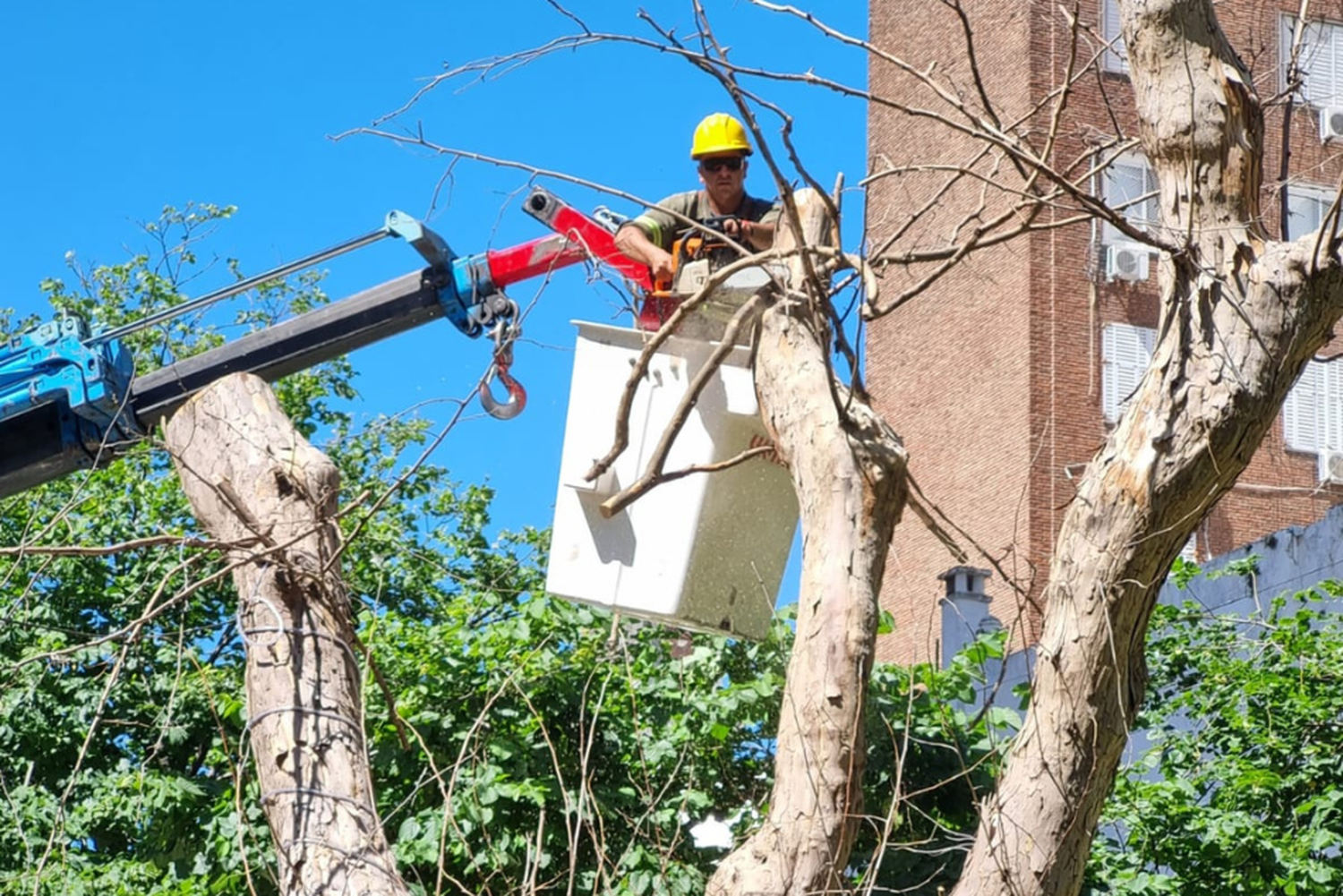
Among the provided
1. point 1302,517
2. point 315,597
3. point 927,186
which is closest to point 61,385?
point 315,597

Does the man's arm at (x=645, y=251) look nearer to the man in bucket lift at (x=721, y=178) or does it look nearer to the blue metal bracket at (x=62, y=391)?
the man in bucket lift at (x=721, y=178)

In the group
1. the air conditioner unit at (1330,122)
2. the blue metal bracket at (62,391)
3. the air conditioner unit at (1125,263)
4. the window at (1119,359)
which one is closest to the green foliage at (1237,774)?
the blue metal bracket at (62,391)

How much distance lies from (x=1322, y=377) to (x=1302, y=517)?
1.84 metres

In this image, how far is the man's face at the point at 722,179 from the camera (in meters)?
6.10

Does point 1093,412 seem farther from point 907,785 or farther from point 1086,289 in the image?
point 907,785

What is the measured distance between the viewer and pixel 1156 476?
4145 millimetres

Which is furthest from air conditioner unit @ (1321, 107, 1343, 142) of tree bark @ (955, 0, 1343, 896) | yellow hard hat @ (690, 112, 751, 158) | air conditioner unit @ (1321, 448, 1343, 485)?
tree bark @ (955, 0, 1343, 896)

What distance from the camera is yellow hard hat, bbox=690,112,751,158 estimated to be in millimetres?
6094

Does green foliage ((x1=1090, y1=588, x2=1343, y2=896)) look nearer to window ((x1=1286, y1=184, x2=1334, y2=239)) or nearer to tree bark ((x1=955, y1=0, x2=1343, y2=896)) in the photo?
tree bark ((x1=955, y1=0, x2=1343, y2=896))

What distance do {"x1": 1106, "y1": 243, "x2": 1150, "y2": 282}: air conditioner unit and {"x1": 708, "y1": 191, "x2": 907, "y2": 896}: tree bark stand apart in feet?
62.9

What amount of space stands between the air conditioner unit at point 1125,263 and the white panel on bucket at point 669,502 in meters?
18.5

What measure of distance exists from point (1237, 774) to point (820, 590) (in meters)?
5.45

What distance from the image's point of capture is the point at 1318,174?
2414 centimetres

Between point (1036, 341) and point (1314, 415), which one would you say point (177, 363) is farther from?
point (1314, 415)
